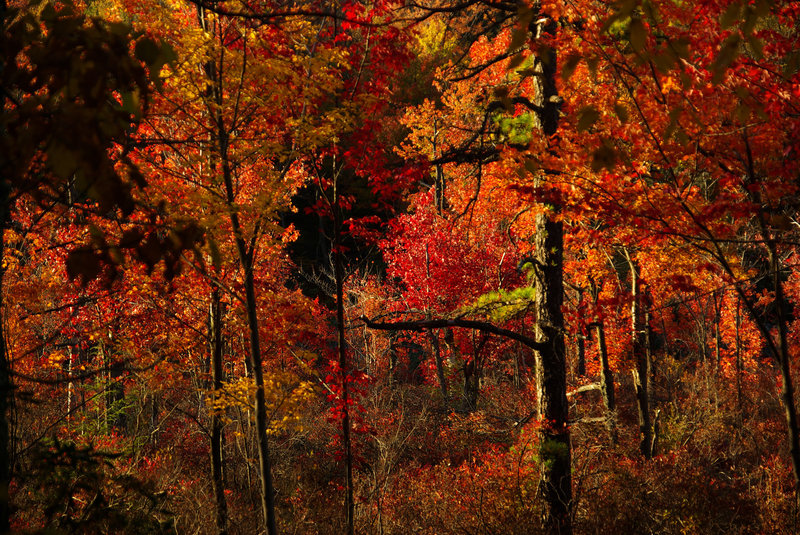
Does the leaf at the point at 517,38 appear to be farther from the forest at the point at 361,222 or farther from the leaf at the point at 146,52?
the leaf at the point at 146,52

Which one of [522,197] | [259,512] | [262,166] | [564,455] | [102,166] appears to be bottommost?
[259,512]

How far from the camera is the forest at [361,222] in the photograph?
76.6 inches

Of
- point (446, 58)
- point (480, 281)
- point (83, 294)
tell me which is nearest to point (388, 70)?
point (83, 294)

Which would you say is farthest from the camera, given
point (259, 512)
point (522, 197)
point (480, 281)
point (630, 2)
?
point (480, 281)

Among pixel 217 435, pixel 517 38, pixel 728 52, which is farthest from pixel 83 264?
pixel 217 435

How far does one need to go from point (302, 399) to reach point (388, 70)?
5133 millimetres

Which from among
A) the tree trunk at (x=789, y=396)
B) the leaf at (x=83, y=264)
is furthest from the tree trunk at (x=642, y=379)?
the leaf at (x=83, y=264)

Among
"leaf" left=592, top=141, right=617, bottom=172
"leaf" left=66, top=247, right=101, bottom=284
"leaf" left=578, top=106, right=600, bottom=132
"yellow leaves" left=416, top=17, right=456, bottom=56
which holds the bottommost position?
"leaf" left=66, top=247, right=101, bottom=284

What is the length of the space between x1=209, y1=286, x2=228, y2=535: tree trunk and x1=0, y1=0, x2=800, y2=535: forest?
0.05 m

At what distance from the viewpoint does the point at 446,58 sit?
1614 inches

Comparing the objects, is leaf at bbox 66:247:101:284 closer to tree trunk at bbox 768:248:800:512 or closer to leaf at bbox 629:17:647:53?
leaf at bbox 629:17:647:53

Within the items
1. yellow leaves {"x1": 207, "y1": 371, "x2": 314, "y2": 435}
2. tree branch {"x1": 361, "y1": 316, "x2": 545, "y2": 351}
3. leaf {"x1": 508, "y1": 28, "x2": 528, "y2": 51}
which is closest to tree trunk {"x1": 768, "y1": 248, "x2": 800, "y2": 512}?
tree branch {"x1": 361, "y1": 316, "x2": 545, "y2": 351}

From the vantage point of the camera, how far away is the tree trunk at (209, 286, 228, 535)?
7988 millimetres

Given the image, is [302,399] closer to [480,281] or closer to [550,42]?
[550,42]
